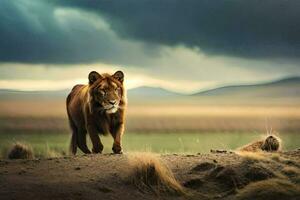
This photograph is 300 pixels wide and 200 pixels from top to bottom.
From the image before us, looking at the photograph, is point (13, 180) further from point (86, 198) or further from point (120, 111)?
point (120, 111)

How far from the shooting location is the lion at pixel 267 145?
671 inches

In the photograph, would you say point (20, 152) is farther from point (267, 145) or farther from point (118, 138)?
point (267, 145)

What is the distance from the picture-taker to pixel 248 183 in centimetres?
1376

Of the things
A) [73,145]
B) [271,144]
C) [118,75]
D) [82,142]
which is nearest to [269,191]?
[271,144]

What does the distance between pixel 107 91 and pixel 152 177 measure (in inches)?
131

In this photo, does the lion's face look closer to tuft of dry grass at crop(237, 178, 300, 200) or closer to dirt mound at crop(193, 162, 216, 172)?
dirt mound at crop(193, 162, 216, 172)

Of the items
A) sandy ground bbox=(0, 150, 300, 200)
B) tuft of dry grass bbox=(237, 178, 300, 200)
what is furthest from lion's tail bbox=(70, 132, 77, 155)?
tuft of dry grass bbox=(237, 178, 300, 200)

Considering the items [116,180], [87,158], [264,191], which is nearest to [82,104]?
[87,158]

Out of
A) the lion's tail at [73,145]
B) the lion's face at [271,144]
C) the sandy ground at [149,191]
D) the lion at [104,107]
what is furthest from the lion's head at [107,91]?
the lion's face at [271,144]

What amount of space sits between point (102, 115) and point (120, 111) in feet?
1.33

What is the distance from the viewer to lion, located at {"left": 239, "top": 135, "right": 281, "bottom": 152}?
17.0 m

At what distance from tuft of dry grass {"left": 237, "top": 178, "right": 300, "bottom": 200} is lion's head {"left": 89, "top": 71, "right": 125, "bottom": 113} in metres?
4.12

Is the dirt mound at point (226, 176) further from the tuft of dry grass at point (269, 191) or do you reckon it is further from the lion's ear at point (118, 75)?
the lion's ear at point (118, 75)

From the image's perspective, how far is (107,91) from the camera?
1608 cm
